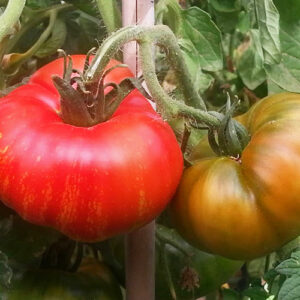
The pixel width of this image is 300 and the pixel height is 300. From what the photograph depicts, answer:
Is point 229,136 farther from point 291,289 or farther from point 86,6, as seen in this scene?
point 86,6

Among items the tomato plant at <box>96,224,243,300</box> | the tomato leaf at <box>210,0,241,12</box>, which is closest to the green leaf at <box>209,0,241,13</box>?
the tomato leaf at <box>210,0,241,12</box>

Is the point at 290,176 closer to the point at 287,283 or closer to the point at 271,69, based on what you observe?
the point at 287,283

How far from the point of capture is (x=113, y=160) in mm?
646

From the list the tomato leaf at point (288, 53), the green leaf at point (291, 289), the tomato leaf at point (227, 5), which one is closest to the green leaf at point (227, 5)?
the tomato leaf at point (227, 5)

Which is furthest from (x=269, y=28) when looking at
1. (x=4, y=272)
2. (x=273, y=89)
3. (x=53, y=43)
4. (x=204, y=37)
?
(x=4, y=272)

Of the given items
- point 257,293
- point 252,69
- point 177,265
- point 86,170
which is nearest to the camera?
point 86,170

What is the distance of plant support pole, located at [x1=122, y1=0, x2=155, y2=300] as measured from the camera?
804 mm

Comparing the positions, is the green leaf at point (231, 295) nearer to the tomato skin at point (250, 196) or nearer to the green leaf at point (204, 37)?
the tomato skin at point (250, 196)

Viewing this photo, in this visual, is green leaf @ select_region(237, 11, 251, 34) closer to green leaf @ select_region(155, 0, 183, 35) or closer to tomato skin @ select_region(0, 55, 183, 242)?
green leaf @ select_region(155, 0, 183, 35)

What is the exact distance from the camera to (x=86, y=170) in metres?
→ 0.64

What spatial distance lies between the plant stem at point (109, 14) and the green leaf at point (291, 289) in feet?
1.17

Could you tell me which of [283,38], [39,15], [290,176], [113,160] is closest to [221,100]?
[283,38]

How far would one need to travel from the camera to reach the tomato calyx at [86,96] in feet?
2.22

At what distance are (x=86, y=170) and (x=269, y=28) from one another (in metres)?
0.33
